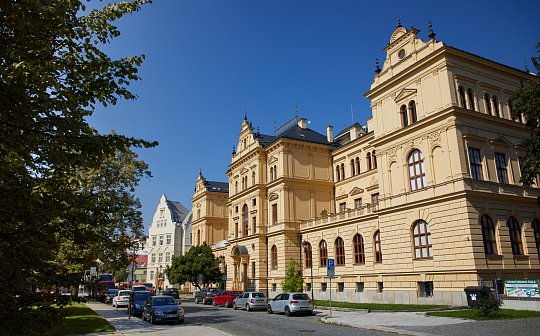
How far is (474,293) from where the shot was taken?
24.9 metres

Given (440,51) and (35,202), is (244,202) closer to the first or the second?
(440,51)

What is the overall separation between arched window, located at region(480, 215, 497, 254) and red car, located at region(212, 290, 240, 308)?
22.8 metres

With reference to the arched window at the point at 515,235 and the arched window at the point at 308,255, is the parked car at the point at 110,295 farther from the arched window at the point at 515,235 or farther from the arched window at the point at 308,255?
the arched window at the point at 515,235

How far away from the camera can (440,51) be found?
29766 millimetres

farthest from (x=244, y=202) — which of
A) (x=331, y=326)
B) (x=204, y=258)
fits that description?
(x=331, y=326)

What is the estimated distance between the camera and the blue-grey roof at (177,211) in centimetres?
8894

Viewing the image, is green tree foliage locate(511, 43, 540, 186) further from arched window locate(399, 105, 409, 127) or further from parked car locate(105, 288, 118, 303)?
parked car locate(105, 288, 118, 303)

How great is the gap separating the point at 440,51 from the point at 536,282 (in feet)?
53.8

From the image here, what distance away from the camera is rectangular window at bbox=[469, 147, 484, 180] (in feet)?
95.5

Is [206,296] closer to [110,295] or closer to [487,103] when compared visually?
[110,295]

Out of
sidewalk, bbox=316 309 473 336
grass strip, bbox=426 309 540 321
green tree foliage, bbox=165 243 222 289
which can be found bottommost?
sidewalk, bbox=316 309 473 336

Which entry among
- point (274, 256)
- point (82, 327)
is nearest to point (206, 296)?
point (274, 256)

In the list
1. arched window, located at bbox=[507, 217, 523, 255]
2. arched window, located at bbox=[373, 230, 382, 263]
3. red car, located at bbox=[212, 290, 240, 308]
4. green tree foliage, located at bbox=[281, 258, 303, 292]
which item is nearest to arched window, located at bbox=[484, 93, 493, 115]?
arched window, located at bbox=[507, 217, 523, 255]

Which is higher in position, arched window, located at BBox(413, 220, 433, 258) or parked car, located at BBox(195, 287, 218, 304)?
arched window, located at BBox(413, 220, 433, 258)
